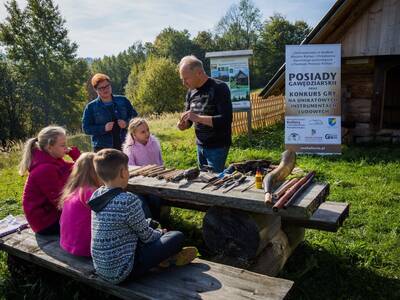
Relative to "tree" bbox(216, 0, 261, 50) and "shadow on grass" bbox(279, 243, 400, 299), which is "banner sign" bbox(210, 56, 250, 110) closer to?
"shadow on grass" bbox(279, 243, 400, 299)

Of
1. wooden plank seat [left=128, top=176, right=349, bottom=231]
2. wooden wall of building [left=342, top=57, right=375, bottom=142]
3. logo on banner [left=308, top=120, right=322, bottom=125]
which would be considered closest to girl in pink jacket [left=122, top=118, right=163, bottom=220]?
wooden plank seat [left=128, top=176, right=349, bottom=231]

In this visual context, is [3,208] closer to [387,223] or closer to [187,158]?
[187,158]

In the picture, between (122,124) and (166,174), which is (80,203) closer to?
(166,174)

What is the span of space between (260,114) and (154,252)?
466 inches

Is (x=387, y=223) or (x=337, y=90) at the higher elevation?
(x=337, y=90)

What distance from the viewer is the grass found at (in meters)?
3.65

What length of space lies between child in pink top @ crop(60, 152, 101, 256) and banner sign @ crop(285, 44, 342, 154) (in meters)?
5.91

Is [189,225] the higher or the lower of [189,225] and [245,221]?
the lower

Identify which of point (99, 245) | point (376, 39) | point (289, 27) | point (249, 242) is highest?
point (289, 27)

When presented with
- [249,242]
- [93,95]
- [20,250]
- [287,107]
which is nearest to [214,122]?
[249,242]

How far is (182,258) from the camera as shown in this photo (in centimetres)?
308

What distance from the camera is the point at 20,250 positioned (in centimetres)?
367

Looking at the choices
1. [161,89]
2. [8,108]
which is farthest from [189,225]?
[161,89]

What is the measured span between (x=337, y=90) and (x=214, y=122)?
4796 millimetres
